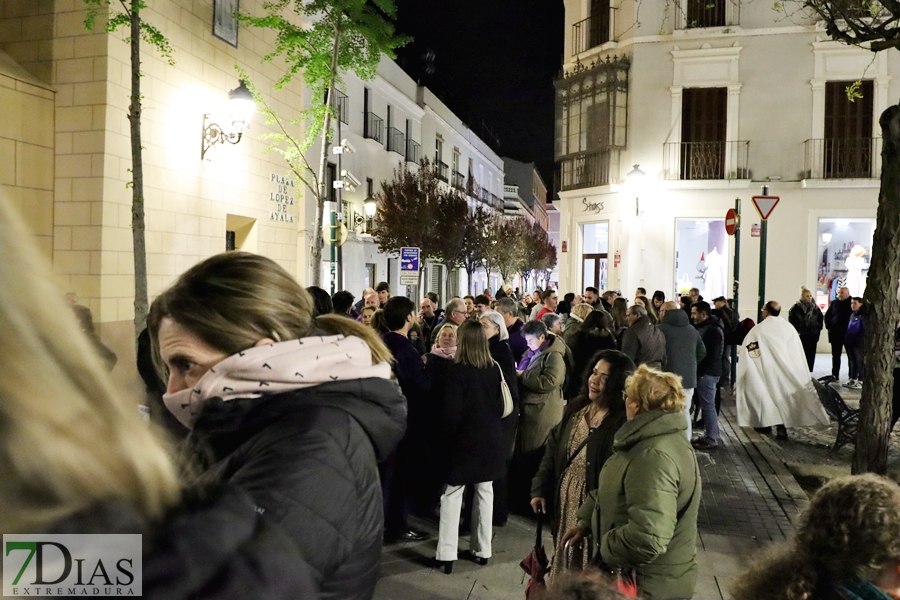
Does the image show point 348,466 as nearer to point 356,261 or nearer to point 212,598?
point 212,598

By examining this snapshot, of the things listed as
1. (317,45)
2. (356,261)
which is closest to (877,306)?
(317,45)

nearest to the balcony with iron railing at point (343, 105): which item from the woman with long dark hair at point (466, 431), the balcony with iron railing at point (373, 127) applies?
the balcony with iron railing at point (373, 127)

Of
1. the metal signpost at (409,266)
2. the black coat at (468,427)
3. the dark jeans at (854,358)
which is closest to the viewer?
the black coat at (468,427)

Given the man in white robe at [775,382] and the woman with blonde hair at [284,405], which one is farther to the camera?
the man in white robe at [775,382]

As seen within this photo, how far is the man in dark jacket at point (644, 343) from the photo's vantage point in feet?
28.5

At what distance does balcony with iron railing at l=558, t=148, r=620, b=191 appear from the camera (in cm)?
2380

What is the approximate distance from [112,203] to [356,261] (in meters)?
18.3

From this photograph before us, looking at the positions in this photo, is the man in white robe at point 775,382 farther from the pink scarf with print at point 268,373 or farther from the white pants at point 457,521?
the pink scarf with print at point 268,373

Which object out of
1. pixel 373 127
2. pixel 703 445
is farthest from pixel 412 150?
pixel 703 445

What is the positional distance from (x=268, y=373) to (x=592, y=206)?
24208 millimetres

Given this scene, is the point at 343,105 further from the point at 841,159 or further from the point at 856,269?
the point at 856,269

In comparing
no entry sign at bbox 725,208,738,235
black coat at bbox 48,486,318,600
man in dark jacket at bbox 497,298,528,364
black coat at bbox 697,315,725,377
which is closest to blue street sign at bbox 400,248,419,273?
man in dark jacket at bbox 497,298,528,364

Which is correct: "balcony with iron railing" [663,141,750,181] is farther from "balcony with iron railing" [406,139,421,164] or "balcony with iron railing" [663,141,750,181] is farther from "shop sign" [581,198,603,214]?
"balcony with iron railing" [406,139,421,164]

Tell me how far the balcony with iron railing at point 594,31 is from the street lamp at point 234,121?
51.1 feet
